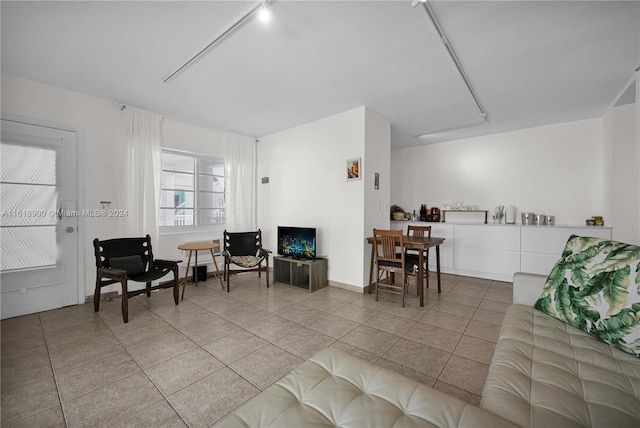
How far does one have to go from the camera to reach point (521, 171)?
481 cm

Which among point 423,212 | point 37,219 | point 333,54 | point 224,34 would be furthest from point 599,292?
point 37,219

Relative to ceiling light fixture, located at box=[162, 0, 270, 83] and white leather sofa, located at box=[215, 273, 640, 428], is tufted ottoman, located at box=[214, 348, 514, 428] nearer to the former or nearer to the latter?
white leather sofa, located at box=[215, 273, 640, 428]

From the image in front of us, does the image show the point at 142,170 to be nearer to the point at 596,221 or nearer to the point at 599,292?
the point at 599,292

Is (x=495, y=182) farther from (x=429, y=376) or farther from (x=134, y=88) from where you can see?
(x=134, y=88)

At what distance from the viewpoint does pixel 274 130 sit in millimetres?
4945

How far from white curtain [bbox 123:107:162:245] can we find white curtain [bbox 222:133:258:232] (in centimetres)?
120

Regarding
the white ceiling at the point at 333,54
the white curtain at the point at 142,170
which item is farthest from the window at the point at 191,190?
the white ceiling at the point at 333,54

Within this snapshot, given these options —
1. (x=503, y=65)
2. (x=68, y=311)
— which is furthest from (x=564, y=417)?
(x=68, y=311)

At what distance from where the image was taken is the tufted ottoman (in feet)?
A: 3.17

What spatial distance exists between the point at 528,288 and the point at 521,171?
144 inches

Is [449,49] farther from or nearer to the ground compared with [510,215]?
farther from the ground

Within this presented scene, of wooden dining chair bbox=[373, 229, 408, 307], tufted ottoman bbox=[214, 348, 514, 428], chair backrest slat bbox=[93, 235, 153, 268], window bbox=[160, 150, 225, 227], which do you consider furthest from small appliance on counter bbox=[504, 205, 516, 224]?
chair backrest slat bbox=[93, 235, 153, 268]

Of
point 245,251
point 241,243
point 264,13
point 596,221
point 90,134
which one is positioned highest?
point 264,13

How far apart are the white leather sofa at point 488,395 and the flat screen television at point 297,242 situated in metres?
2.70
